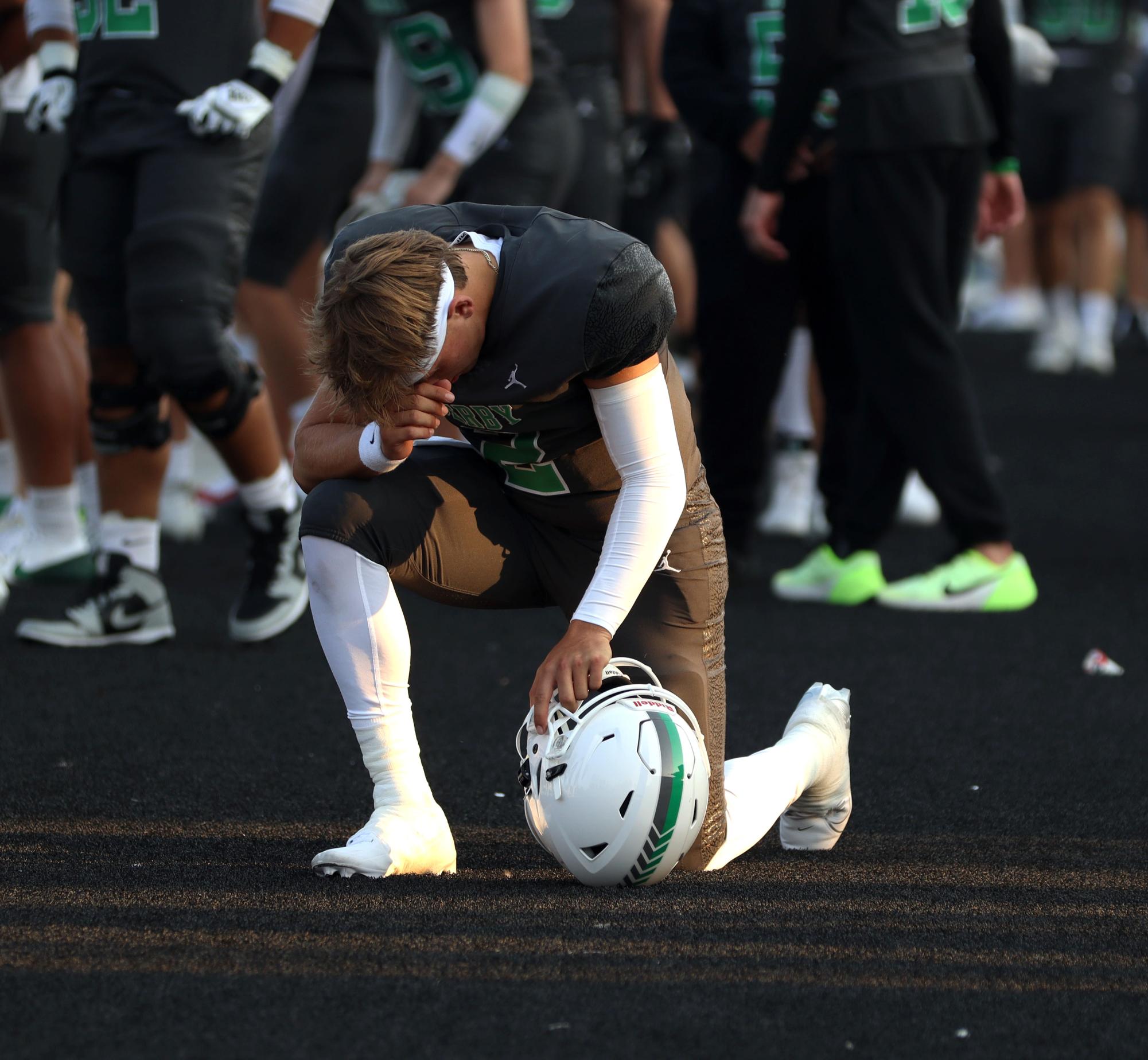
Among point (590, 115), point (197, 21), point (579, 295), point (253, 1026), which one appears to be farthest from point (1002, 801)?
point (590, 115)

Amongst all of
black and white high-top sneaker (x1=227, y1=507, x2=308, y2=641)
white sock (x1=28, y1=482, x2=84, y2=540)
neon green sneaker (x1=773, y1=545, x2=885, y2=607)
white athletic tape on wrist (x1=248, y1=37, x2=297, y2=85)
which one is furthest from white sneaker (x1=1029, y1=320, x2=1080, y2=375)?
white athletic tape on wrist (x1=248, y1=37, x2=297, y2=85)

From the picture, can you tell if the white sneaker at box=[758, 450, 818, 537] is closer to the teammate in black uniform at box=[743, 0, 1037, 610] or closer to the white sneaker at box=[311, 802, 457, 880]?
the teammate in black uniform at box=[743, 0, 1037, 610]

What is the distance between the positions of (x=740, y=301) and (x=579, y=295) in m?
2.30

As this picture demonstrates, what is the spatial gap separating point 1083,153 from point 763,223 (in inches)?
203

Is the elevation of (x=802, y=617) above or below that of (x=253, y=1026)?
below

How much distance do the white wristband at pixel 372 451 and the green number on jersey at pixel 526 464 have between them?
0.18 meters

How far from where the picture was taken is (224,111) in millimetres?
3404

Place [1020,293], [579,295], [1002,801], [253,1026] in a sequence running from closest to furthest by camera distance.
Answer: [253,1026], [579,295], [1002,801], [1020,293]

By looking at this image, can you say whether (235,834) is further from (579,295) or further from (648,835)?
(579,295)

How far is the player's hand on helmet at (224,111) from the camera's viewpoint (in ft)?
11.2

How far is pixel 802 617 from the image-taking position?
4.20m

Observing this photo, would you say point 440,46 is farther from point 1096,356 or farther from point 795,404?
point 1096,356

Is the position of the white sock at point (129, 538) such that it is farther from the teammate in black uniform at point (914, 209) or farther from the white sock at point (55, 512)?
the teammate in black uniform at point (914, 209)

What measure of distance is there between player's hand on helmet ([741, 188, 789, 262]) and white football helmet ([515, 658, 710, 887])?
2180 millimetres
